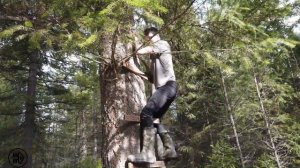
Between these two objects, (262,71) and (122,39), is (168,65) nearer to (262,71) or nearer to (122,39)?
(122,39)

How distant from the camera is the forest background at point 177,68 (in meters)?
3.68

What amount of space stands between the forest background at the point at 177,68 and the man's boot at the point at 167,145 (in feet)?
1.69

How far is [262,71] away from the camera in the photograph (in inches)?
567

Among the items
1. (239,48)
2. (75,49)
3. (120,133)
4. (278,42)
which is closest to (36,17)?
(75,49)

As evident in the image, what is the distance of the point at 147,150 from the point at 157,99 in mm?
567

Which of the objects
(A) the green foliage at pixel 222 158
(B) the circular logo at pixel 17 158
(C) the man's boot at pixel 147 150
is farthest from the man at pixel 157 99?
(A) the green foliage at pixel 222 158

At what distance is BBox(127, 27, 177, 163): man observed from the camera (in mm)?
3592

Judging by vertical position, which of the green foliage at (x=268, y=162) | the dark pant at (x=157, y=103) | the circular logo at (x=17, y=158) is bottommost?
the green foliage at (x=268, y=162)

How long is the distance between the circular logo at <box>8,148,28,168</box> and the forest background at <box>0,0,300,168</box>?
1.00 meters

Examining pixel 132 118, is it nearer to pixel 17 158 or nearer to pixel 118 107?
pixel 118 107

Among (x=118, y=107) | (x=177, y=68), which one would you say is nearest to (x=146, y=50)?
(x=118, y=107)

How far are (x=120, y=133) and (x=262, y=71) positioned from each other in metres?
12.0

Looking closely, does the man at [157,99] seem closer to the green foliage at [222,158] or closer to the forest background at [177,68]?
the forest background at [177,68]

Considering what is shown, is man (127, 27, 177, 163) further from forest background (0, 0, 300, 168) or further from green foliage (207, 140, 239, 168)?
green foliage (207, 140, 239, 168)
